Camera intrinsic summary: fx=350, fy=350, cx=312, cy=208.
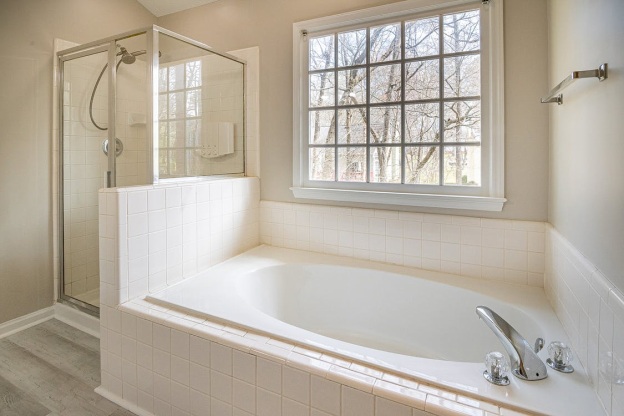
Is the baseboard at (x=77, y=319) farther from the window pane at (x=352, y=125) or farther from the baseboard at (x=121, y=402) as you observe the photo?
the window pane at (x=352, y=125)

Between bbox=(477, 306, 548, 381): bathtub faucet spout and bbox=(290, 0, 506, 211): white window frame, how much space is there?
92 cm

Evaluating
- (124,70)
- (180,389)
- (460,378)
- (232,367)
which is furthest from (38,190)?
(460,378)

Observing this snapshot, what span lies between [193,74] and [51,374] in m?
1.87

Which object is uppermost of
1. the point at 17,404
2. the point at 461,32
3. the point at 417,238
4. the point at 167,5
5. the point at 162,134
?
the point at 167,5

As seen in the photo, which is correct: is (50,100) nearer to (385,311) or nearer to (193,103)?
(193,103)

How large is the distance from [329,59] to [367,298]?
1588mm

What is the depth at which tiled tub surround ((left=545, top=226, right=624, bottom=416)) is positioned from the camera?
880 mm

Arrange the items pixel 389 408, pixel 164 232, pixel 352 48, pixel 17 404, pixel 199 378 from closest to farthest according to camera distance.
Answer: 1. pixel 389 408
2. pixel 199 378
3. pixel 17 404
4. pixel 164 232
5. pixel 352 48

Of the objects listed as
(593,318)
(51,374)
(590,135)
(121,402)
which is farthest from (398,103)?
(51,374)

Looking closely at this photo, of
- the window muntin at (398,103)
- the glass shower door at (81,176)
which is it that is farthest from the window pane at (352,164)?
the glass shower door at (81,176)

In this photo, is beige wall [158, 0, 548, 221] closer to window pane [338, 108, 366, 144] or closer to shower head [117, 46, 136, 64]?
window pane [338, 108, 366, 144]

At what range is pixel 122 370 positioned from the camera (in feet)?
5.33

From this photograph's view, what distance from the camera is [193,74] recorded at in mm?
2191

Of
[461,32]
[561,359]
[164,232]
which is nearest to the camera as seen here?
[561,359]
